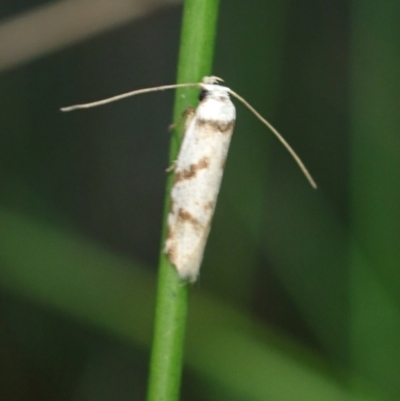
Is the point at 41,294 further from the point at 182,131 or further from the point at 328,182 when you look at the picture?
the point at 328,182

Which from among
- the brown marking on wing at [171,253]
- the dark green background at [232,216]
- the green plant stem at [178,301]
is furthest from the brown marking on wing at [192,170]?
the dark green background at [232,216]

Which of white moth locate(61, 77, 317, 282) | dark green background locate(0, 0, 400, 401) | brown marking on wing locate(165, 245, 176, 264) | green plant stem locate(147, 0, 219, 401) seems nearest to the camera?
green plant stem locate(147, 0, 219, 401)

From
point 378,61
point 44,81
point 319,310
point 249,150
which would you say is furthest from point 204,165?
point 44,81

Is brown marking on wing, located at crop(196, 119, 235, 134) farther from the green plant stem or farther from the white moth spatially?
the green plant stem

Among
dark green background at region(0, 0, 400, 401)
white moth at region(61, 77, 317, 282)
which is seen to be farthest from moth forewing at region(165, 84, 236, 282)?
dark green background at region(0, 0, 400, 401)

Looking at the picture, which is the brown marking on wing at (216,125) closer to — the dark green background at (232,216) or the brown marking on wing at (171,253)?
the brown marking on wing at (171,253)

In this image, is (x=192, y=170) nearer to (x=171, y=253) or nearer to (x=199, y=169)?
(x=199, y=169)
